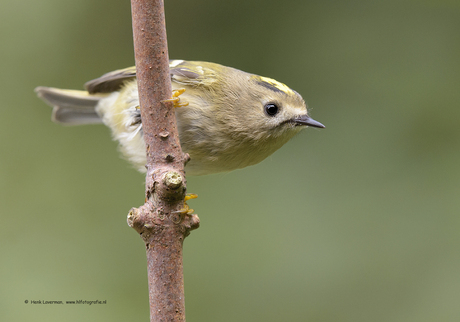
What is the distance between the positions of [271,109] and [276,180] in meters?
1.29

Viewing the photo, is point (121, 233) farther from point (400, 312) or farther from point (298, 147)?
point (400, 312)

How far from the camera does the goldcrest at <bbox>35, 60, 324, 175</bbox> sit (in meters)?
2.13

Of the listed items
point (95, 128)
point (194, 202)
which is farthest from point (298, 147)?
point (95, 128)

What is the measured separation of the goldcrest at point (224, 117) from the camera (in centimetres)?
213

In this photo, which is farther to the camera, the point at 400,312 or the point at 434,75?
the point at 434,75

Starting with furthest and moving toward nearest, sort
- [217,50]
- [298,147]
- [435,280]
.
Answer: [217,50] → [298,147] → [435,280]

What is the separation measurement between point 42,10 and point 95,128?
0.98 m

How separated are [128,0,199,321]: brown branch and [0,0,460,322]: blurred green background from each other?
1.91 metres

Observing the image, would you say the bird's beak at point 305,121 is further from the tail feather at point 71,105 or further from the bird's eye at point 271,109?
the tail feather at point 71,105

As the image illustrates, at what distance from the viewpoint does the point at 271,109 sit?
222 cm

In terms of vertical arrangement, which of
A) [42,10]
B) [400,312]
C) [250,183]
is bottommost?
[400,312]

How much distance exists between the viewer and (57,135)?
3773mm

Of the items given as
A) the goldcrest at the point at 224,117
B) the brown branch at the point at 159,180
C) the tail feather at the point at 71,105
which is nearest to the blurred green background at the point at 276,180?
the tail feather at the point at 71,105

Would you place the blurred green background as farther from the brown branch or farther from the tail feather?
the brown branch
